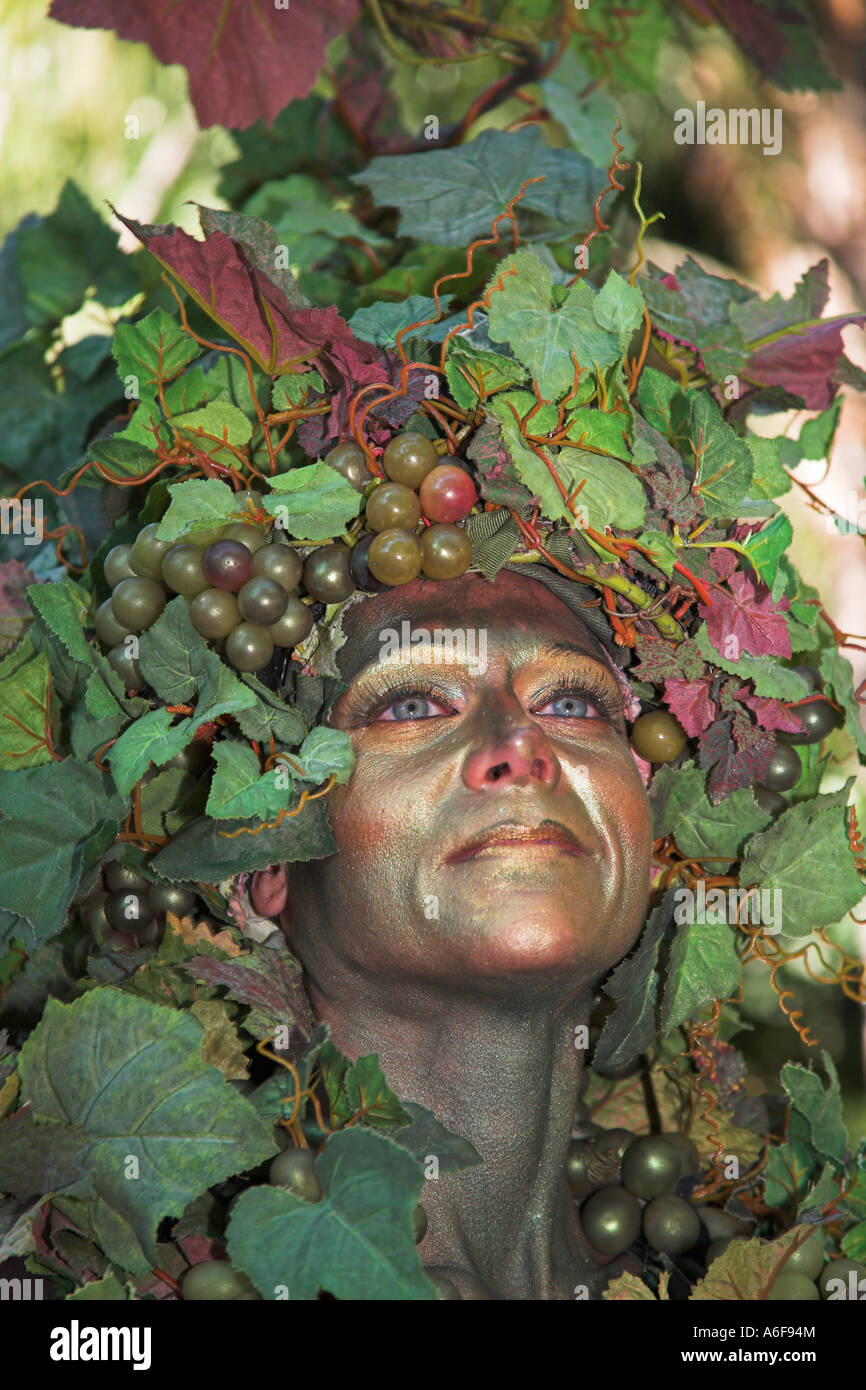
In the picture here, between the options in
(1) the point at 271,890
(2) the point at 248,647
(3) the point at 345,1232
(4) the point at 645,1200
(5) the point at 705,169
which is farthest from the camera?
(5) the point at 705,169

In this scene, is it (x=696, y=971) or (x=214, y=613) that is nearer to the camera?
(x=214, y=613)

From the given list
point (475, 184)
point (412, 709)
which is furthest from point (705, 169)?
point (412, 709)

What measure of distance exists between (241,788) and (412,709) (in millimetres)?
126

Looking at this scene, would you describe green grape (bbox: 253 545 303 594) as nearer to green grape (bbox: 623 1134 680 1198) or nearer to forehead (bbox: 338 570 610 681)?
forehead (bbox: 338 570 610 681)

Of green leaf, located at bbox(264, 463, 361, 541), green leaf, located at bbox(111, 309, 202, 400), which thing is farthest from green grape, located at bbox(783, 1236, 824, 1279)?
green leaf, located at bbox(111, 309, 202, 400)

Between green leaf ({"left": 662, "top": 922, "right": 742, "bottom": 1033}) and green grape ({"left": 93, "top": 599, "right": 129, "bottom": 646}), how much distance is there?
1.40ft

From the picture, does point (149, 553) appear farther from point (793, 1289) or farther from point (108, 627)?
point (793, 1289)

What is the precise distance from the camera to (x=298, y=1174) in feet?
2.83

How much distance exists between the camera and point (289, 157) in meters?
1.36

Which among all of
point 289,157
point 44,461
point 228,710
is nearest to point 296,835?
point 228,710

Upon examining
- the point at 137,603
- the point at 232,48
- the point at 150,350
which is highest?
the point at 232,48

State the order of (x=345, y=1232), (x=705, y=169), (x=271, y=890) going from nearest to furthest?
(x=345, y=1232) < (x=271, y=890) < (x=705, y=169)

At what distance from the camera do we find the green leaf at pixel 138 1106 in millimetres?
853

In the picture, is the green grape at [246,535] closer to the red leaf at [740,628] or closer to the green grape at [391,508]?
the green grape at [391,508]
